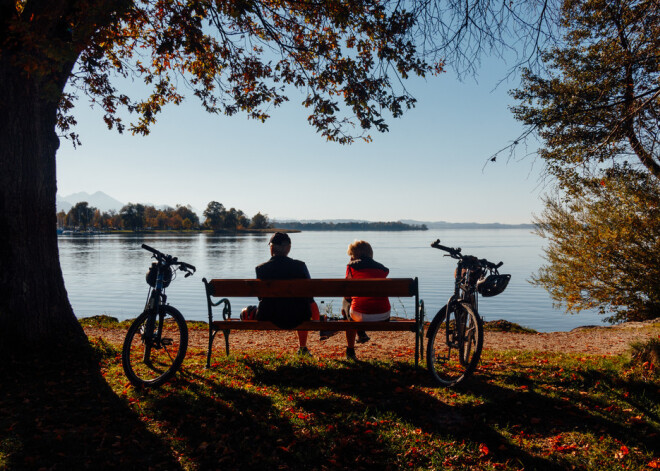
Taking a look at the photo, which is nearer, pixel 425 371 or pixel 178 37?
pixel 425 371

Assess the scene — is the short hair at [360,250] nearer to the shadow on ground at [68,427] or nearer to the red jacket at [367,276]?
the red jacket at [367,276]

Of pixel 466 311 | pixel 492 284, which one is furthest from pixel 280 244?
pixel 492 284

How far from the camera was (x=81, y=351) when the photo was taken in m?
6.02

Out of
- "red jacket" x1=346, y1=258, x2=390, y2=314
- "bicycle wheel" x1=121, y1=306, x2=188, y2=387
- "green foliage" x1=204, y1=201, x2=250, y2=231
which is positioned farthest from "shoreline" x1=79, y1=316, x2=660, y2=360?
"green foliage" x1=204, y1=201, x2=250, y2=231

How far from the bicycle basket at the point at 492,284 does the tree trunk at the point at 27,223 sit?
5.24 meters

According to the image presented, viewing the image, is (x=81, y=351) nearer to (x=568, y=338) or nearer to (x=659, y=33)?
(x=659, y=33)

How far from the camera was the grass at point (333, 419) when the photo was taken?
11.6 ft

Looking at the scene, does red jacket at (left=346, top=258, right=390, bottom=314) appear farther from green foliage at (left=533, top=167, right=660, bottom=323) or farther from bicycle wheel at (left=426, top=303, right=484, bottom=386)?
green foliage at (left=533, top=167, right=660, bottom=323)

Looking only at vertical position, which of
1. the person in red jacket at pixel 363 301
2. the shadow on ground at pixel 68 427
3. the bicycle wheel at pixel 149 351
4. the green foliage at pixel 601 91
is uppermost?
the green foliage at pixel 601 91

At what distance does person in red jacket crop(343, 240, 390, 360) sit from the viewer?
6.18 metres

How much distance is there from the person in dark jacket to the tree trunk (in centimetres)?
265

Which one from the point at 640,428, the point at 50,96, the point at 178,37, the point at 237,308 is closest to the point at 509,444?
the point at 640,428

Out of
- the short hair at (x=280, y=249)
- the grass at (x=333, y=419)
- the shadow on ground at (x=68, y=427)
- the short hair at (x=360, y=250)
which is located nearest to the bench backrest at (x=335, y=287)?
the short hair at (x=280, y=249)

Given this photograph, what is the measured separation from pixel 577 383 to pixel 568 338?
22.6 ft
